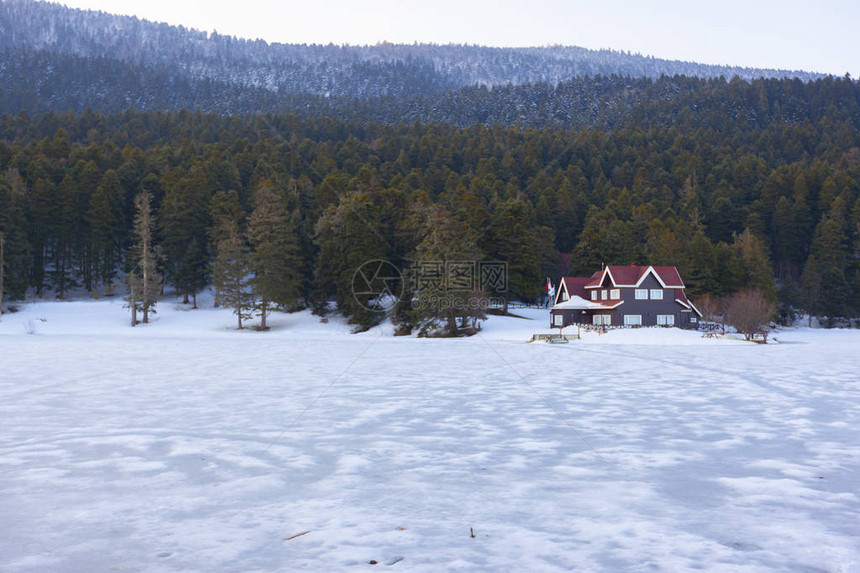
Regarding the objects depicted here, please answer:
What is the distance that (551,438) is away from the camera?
11008 mm

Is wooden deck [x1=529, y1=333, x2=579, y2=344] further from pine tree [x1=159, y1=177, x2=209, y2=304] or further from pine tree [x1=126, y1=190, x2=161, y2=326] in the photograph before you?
pine tree [x1=159, y1=177, x2=209, y2=304]

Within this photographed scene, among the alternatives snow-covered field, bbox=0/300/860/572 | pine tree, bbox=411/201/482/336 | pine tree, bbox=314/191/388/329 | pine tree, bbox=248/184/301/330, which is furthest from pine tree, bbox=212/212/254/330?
snow-covered field, bbox=0/300/860/572

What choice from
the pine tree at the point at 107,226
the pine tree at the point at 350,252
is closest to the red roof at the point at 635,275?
the pine tree at the point at 350,252

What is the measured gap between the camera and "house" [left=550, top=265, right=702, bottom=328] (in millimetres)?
64500

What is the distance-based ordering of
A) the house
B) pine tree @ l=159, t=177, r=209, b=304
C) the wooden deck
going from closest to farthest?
the wooden deck, the house, pine tree @ l=159, t=177, r=209, b=304

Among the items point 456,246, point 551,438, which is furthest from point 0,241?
point 551,438

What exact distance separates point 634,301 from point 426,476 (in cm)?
6062

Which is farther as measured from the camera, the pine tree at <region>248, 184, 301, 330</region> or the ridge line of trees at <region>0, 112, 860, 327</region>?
the ridge line of trees at <region>0, 112, 860, 327</region>

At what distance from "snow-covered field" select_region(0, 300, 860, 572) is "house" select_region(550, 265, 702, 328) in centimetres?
4583

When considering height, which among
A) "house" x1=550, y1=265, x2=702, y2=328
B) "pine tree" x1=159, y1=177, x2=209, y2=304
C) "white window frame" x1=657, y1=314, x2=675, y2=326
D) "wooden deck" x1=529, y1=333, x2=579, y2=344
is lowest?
"wooden deck" x1=529, y1=333, x2=579, y2=344

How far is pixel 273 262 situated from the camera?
219ft

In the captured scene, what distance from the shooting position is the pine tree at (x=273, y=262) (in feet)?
215

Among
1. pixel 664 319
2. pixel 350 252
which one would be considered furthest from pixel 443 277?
pixel 664 319

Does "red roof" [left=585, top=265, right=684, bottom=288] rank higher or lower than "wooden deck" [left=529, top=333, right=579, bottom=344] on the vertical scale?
higher
